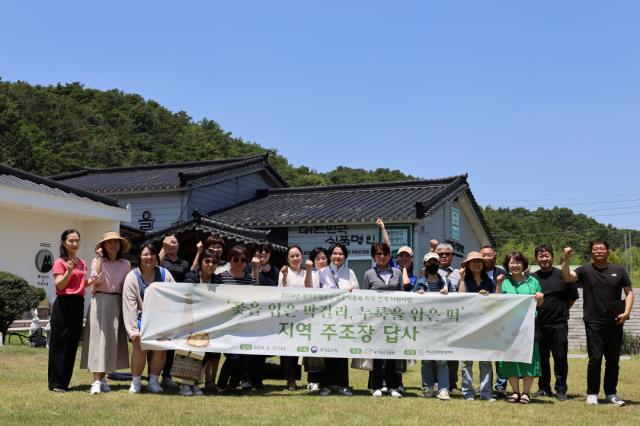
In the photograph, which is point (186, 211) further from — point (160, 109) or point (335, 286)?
point (160, 109)

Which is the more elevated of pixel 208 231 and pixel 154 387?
pixel 208 231

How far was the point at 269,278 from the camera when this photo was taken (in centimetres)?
885

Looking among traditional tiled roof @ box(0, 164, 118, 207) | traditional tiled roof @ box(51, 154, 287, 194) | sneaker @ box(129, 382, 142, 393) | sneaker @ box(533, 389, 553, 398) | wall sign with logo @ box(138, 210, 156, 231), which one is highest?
traditional tiled roof @ box(51, 154, 287, 194)

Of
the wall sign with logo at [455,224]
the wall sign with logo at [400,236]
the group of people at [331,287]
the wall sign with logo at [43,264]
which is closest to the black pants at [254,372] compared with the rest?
the group of people at [331,287]

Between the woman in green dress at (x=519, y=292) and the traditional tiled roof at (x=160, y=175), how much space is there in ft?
52.0

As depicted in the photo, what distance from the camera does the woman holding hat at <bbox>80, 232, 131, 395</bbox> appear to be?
24.4ft

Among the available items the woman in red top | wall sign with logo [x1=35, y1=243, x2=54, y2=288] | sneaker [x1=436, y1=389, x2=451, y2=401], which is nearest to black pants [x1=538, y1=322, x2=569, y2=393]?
sneaker [x1=436, y1=389, x2=451, y2=401]

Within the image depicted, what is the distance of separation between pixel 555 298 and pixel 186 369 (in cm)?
431

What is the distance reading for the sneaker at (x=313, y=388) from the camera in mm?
7863

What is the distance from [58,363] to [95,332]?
500mm

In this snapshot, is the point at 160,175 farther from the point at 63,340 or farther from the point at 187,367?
the point at 187,367

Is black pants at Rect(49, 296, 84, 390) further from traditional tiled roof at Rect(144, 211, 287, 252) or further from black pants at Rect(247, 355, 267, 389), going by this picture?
traditional tiled roof at Rect(144, 211, 287, 252)

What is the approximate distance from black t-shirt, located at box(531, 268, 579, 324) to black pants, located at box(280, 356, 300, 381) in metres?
2.93

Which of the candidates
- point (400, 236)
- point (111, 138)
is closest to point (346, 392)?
point (400, 236)
